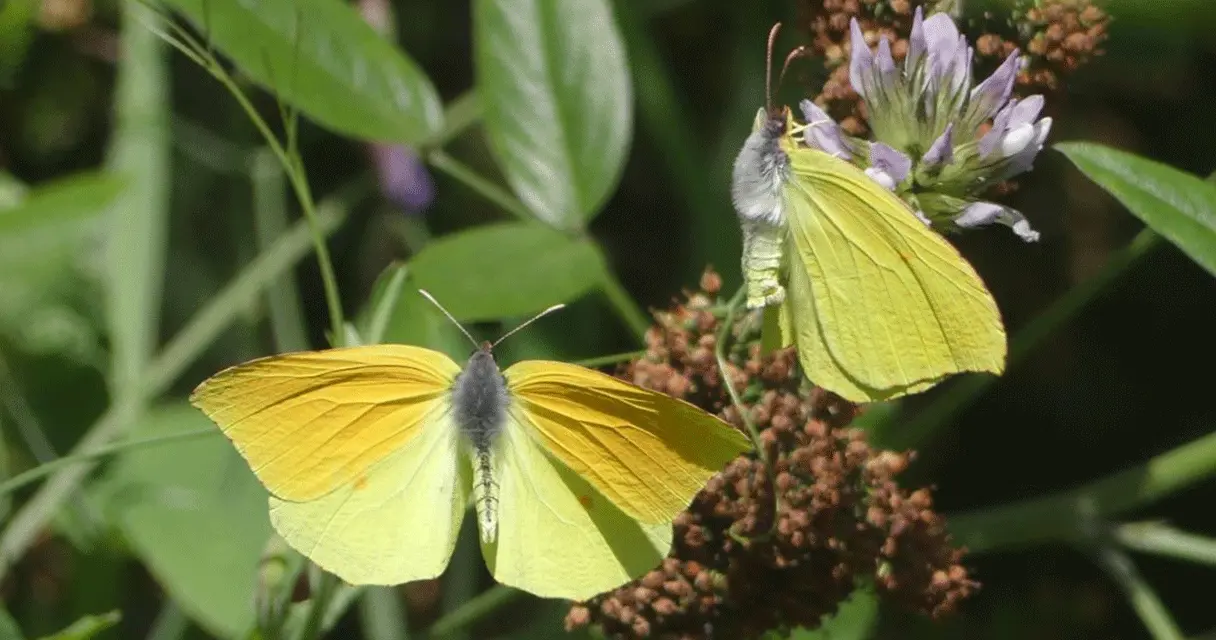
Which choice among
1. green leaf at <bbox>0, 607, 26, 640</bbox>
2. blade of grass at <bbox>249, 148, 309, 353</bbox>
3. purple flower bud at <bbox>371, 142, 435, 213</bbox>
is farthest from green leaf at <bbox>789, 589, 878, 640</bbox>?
purple flower bud at <bbox>371, 142, 435, 213</bbox>

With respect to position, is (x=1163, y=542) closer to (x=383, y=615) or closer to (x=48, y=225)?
(x=383, y=615)

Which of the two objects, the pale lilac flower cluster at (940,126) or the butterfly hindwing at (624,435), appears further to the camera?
the pale lilac flower cluster at (940,126)

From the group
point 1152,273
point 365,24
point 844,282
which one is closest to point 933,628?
point 1152,273

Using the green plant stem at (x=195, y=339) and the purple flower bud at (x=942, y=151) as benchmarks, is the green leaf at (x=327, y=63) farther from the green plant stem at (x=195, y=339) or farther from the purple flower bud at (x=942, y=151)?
the purple flower bud at (x=942, y=151)

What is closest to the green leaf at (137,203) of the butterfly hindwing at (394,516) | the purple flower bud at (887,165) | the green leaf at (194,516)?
the green leaf at (194,516)

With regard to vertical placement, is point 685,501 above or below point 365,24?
below

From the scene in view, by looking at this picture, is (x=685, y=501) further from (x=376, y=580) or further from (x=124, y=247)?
(x=124, y=247)
